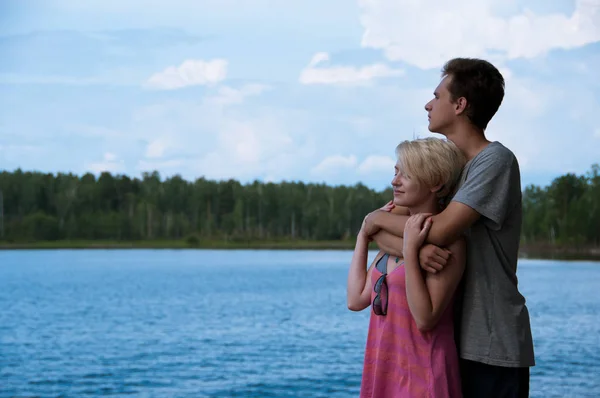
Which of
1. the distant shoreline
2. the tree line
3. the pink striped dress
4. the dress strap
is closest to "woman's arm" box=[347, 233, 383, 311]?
the dress strap

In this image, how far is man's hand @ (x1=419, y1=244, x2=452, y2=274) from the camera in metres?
2.25

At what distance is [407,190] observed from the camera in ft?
7.68

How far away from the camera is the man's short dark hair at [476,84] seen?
7.62 feet

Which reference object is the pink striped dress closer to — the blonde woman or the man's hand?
the blonde woman

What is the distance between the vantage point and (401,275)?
7.71ft

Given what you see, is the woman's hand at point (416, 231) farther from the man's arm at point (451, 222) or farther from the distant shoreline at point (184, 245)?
the distant shoreline at point (184, 245)

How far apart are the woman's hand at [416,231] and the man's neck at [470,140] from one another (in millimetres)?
250

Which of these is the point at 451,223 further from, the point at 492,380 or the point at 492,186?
the point at 492,380

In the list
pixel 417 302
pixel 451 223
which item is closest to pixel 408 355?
pixel 417 302

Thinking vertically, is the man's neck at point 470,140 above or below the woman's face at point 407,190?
above

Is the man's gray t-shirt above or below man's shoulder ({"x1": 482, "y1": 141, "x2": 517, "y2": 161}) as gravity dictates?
below

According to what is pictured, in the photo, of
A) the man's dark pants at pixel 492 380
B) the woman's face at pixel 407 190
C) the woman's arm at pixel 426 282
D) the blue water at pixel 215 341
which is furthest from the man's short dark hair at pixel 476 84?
the blue water at pixel 215 341

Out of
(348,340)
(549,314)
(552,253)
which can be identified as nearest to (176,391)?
(348,340)

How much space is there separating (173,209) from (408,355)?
102294mm
